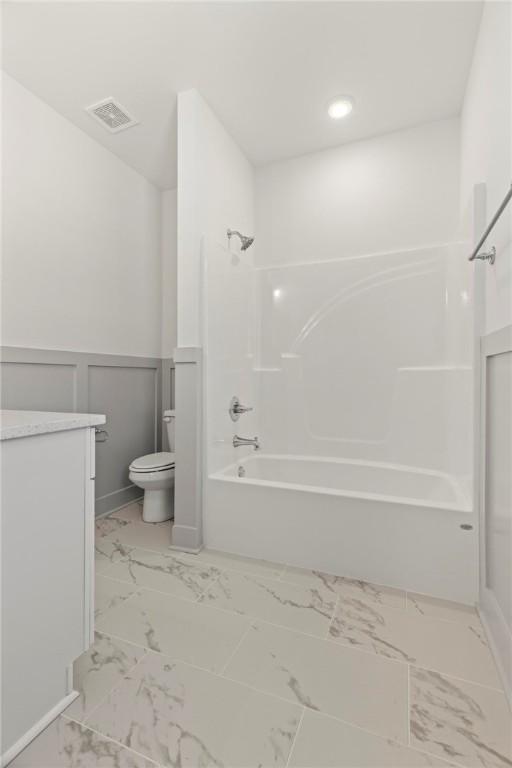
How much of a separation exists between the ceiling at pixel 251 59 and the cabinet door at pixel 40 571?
1.89m

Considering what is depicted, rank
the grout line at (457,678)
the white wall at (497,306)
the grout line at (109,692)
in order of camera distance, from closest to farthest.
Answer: the grout line at (109,692) < the grout line at (457,678) < the white wall at (497,306)

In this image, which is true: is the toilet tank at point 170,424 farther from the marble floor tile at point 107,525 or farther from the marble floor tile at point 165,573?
the marble floor tile at point 165,573

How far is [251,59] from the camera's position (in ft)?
5.87

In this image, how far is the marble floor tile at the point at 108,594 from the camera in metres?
1.42

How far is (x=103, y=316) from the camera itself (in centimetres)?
245

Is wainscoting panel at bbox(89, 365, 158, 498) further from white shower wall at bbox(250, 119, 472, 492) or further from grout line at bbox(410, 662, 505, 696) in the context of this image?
grout line at bbox(410, 662, 505, 696)

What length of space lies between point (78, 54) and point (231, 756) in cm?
282

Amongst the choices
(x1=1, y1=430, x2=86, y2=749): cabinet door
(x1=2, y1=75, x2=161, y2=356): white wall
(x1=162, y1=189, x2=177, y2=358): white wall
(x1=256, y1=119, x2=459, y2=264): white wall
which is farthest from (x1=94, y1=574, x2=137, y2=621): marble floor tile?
(x1=256, y1=119, x2=459, y2=264): white wall

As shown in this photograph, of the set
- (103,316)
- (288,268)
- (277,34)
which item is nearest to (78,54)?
(277,34)

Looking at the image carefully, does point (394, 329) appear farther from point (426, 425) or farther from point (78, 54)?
point (78, 54)

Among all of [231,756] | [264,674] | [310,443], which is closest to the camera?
[231,756]

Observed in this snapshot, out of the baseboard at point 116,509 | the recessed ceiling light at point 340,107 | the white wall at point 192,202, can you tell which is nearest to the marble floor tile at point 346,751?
the white wall at point 192,202

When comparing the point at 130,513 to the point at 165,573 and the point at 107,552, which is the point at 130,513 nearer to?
the point at 107,552

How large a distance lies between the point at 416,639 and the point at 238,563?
839 millimetres
